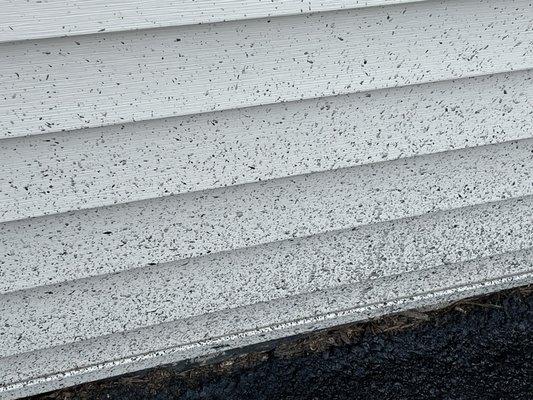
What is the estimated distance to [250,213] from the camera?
174cm

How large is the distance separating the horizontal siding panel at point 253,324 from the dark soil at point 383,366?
9 centimetres

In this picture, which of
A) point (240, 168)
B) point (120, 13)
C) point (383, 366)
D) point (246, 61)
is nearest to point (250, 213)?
point (240, 168)

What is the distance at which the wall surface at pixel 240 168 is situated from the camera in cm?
131

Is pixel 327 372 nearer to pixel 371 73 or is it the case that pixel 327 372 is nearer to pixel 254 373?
pixel 254 373

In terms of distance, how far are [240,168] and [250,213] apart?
0.19 meters

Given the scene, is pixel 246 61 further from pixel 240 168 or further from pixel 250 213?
pixel 250 213

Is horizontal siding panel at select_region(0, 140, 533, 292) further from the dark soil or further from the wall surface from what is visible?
the dark soil

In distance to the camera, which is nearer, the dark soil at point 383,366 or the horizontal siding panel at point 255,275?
the horizontal siding panel at point 255,275

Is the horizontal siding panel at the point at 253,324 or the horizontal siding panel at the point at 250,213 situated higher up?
the horizontal siding panel at the point at 250,213

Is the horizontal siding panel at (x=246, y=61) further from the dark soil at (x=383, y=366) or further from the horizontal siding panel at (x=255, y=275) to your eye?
the dark soil at (x=383, y=366)

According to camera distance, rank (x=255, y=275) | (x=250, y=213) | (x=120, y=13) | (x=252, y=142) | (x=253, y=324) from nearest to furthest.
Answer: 1. (x=120, y=13)
2. (x=252, y=142)
3. (x=250, y=213)
4. (x=255, y=275)
5. (x=253, y=324)

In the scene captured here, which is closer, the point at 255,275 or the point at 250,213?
the point at 250,213

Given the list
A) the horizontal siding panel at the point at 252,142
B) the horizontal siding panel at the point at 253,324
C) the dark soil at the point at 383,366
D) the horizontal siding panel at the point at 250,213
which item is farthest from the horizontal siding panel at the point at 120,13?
the dark soil at the point at 383,366

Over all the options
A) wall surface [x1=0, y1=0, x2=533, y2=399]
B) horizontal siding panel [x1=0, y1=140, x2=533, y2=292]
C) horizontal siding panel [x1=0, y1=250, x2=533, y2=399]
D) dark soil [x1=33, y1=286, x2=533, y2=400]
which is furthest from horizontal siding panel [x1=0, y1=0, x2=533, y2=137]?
dark soil [x1=33, y1=286, x2=533, y2=400]
